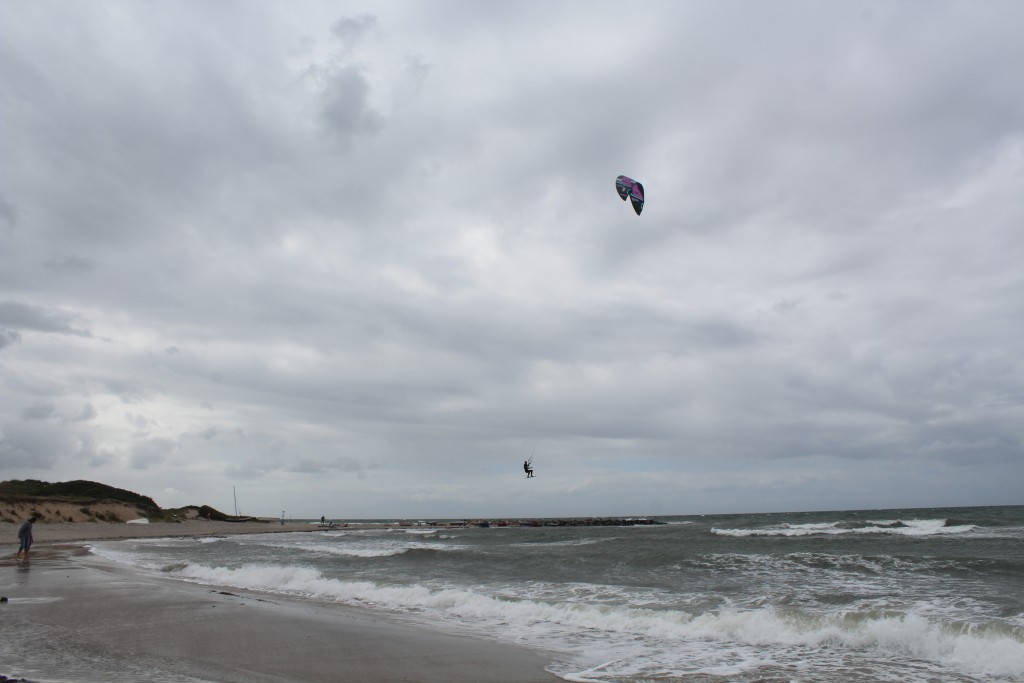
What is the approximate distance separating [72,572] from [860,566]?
2610 cm

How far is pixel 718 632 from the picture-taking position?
12.2 meters

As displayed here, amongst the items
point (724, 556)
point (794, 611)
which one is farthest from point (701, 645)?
point (724, 556)

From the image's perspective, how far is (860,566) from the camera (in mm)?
23547

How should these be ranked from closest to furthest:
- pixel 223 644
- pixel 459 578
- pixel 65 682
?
pixel 65 682 → pixel 223 644 → pixel 459 578

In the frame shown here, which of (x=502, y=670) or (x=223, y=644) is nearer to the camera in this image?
(x=502, y=670)

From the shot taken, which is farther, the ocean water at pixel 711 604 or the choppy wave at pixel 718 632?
the choppy wave at pixel 718 632

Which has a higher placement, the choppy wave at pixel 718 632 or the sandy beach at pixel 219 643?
the sandy beach at pixel 219 643

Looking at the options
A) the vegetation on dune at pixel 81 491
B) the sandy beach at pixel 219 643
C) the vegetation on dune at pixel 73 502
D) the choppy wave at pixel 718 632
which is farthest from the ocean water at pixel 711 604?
the vegetation on dune at pixel 81 491

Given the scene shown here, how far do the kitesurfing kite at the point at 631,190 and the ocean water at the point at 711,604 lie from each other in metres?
10.6

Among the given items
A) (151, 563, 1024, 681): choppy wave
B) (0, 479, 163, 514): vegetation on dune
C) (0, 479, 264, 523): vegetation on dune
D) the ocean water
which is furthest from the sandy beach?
(0, 479, 163, 514): vegetation on dune

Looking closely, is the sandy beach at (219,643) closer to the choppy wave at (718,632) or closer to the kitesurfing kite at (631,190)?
the choppy wave at (718,632)

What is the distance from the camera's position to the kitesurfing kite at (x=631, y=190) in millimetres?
18375

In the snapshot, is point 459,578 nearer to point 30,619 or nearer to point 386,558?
point 386,558

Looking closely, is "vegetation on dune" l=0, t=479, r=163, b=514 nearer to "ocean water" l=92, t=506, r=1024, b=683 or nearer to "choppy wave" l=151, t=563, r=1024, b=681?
"ocean water" l=92, t=506, r=1024, b=683
